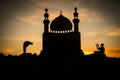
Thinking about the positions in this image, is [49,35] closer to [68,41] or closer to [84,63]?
[68,41]

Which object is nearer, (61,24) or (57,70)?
(57,70)

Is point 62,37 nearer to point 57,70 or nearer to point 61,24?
point 61,24

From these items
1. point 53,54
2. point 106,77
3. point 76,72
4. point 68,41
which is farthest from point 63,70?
point 68,41

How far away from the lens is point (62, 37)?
39.7 m

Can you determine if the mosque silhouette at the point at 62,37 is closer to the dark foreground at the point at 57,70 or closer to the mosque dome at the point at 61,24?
the mosque dome at the point at 61,24

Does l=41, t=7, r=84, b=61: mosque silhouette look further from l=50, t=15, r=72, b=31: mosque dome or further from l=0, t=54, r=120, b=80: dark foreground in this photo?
l=0, t=54, r=120, b=80: dark foreground

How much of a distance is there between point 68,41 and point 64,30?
2.22m

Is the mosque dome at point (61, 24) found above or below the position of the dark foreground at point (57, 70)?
above

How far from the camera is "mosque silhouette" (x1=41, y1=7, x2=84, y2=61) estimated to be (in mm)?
38844

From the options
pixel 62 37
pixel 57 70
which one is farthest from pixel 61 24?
pixel 57 70

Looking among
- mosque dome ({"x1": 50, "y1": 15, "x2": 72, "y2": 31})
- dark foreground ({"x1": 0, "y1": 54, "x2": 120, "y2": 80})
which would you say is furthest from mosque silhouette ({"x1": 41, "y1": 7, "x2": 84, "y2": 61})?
dark foreground ({"x1": 0, "y1": 54, "x2": 120, "y2": 80})

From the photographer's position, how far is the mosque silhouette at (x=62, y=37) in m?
38.8

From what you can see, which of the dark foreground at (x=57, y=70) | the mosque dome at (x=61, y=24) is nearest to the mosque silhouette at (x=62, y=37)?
the mosque dome at (x=61, y=24)

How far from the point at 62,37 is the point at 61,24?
8.40ft
